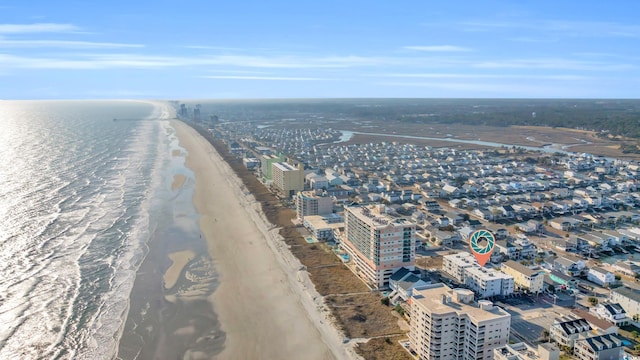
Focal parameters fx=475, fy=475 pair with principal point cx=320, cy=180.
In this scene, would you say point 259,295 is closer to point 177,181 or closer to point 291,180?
point 291,180

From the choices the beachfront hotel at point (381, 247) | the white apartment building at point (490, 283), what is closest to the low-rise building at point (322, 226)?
the beachfront hotel at point (381, 247)

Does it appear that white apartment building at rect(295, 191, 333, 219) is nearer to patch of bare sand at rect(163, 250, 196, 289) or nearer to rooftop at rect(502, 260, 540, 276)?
patch of bare sand at rect(163, 250, 196, 289)

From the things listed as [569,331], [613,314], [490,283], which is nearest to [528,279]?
[490,283]

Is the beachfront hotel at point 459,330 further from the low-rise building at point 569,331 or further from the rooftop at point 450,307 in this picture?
the low-rise building at point 569,331

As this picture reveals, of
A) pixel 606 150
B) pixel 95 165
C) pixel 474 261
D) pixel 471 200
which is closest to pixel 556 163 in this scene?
pixel 606 150

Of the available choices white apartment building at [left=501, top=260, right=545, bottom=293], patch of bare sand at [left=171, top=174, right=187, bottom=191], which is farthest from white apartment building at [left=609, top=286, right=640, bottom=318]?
patch of bare sand at [left=171, top=174, right=187, bottom=191]

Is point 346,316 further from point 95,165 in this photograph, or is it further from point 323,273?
point 95,165

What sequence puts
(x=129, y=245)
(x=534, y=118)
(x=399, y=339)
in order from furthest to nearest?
1. (x=534, y=118)
2. (x=129, y=245)
3. (x=399, y=339)
